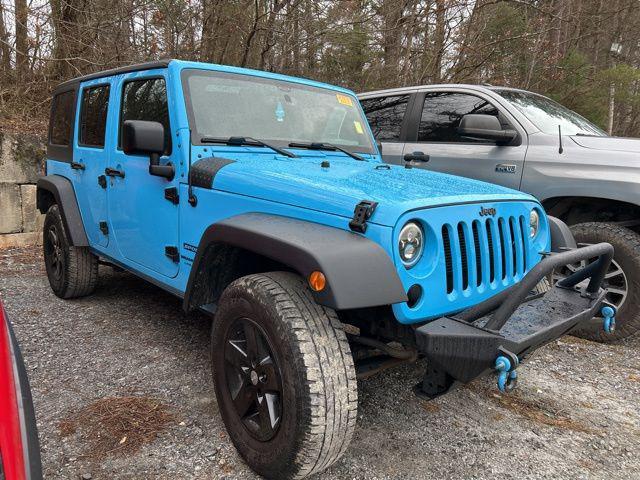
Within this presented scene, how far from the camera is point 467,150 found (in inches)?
173

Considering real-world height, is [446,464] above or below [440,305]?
below

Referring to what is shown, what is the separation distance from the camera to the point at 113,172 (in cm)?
350

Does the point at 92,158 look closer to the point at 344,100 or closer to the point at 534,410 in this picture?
the point at 344,100

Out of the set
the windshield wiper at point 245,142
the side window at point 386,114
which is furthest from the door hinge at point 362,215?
the side window at point 386,114

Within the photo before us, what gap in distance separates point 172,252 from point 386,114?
3.08 metres

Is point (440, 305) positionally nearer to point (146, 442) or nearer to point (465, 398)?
point (465, 398)

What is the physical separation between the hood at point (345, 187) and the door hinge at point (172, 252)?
0.59m

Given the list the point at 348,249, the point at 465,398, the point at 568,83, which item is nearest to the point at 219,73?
the point at 348,249

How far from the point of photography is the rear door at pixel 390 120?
16.2 feet

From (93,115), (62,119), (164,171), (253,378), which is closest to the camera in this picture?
(253,378)

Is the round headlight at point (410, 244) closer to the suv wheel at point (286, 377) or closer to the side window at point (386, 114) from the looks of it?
the suv wheel at point (286, 377)

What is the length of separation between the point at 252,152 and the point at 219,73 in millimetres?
600

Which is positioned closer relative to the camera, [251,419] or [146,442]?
[251,419]

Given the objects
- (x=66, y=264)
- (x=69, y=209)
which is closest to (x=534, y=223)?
(x=69, y=209)
